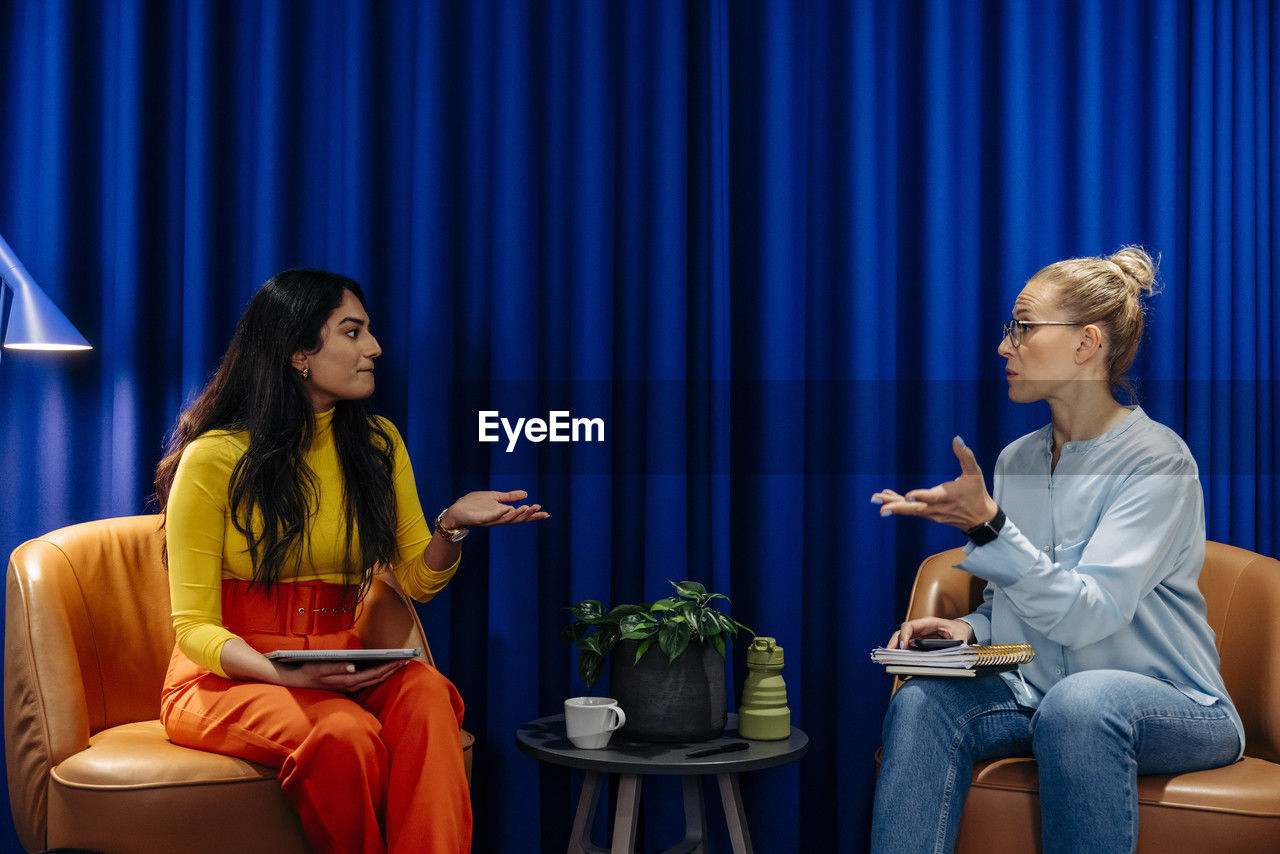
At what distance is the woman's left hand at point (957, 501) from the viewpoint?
1629 mm

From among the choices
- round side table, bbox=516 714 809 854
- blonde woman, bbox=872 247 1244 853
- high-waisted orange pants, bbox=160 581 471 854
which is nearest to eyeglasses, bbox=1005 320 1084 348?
blonde woman, bbox=872 247 1244 853

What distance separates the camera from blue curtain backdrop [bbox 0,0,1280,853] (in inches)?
93.4

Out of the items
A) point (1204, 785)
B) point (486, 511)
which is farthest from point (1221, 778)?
point (486, 511)

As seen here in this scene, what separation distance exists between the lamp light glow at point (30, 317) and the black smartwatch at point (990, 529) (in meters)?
1.79

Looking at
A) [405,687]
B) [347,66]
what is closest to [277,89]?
[347,66]

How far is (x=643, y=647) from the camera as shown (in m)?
1.97

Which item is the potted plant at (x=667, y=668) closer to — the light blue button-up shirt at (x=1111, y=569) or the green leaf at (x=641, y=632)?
the green leaf at (x=641, y=632)

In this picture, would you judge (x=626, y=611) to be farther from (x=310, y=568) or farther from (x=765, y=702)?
(x=310, y=568)

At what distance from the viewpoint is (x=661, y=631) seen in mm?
1978

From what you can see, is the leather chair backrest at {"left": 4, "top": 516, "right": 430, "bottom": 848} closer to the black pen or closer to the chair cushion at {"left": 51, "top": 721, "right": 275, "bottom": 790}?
the chair cushion at {"left": 51, "top": 721, "right": 275, "bottom": 790}

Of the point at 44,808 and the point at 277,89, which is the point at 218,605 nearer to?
the point at 44,808

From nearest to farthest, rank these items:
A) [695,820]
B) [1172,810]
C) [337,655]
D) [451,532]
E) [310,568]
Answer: [1172,810] < [337,655] < [310,568] < [451,532] < [695,820]

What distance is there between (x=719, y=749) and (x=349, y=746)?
67cm

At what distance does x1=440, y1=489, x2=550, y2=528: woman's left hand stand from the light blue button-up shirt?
83 centimetres
